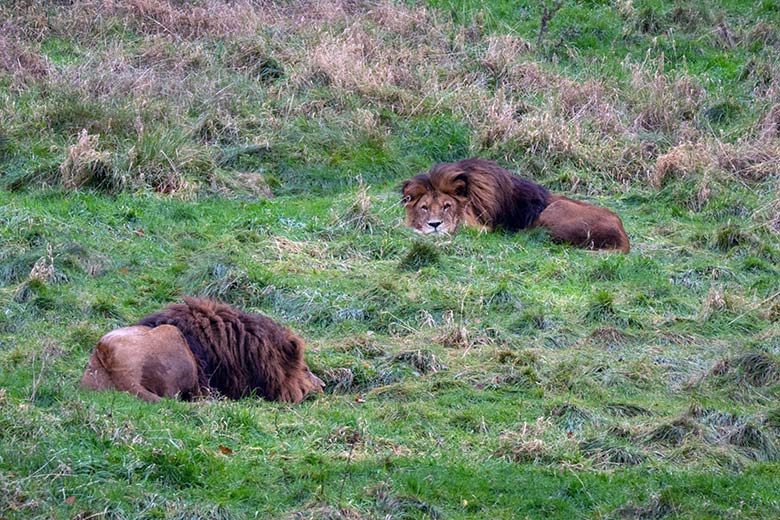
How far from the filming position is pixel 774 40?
2138 cm

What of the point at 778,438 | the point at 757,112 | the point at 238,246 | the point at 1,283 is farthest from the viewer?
the point at 757,112

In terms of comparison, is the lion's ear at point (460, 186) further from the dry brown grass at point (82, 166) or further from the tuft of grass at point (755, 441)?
the tuft of grass at point (755, 441)

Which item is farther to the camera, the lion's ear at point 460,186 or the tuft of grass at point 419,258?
the lion's ear at point 460,186

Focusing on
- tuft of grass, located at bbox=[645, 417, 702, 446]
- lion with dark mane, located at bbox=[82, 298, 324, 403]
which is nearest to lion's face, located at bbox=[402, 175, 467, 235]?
lion with dark mane, located at bbox=[82, 298, 324, 403]

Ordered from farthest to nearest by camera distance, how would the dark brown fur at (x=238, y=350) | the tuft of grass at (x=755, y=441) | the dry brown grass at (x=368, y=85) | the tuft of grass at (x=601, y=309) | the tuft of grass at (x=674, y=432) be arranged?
the dry brown grass at (x=368, y=85), the tuft of grass at (x=601, y=309), the dark brown fur at (x=238, y=350), the tuft of grass at (x=674, y=432), the tuft of grass at (x=755, y=441)

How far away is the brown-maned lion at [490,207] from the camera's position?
13461mm

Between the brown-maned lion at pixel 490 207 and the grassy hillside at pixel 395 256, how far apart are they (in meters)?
0.27

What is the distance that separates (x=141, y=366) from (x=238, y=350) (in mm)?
835

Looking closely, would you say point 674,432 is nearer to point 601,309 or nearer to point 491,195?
point 601,309

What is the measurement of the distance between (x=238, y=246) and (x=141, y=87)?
17.0 ft

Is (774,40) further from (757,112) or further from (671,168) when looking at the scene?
(671,168)

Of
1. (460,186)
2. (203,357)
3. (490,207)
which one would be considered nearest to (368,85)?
(460,186)

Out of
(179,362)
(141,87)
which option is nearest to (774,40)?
(141,87)

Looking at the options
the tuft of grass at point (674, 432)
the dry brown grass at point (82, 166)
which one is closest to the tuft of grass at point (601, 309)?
the tuft of grass at point (674, 432)
